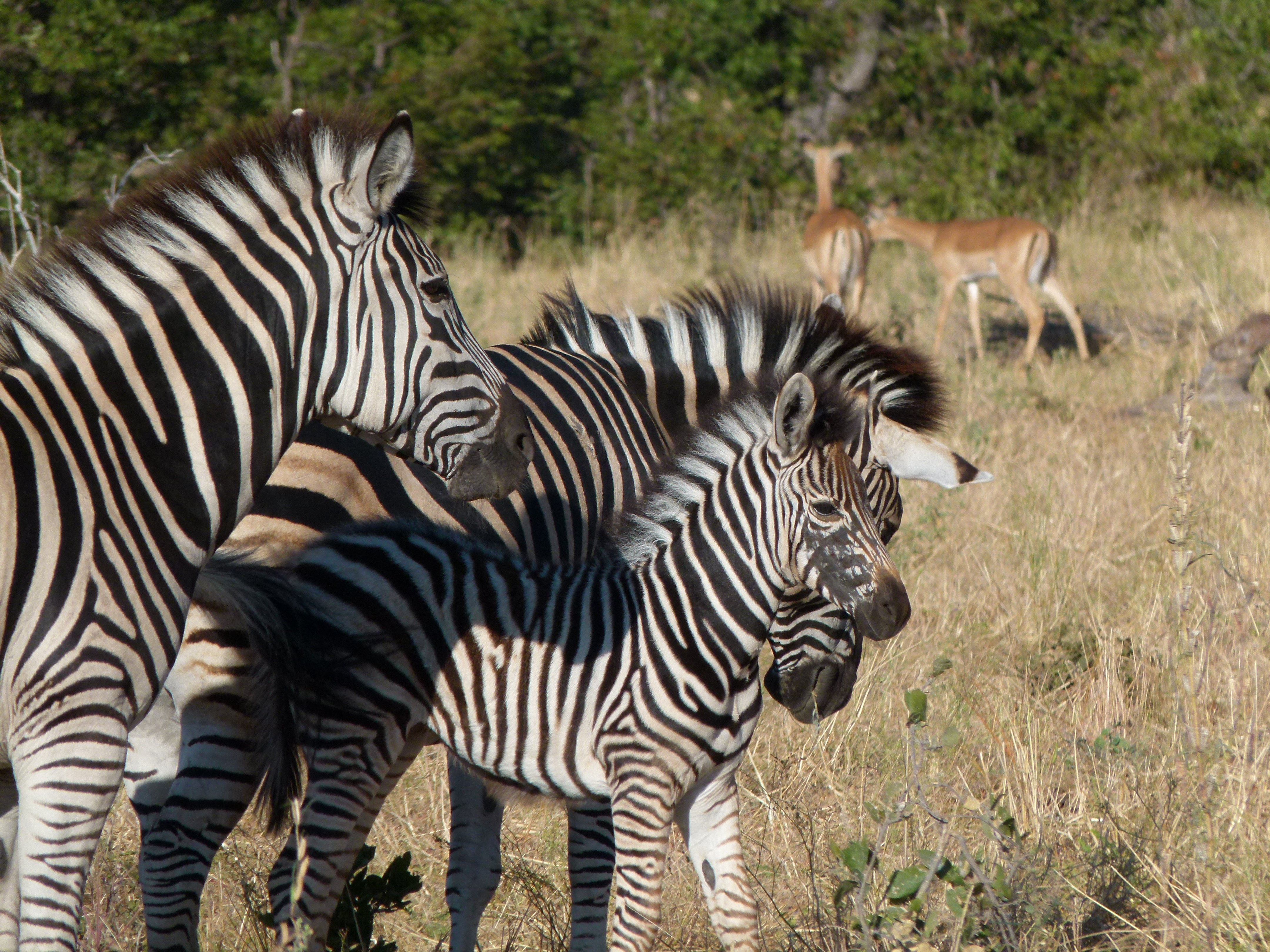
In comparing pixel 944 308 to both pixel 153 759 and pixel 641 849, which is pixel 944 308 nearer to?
pixel 153 759

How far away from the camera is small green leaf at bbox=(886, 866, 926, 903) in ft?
9.24

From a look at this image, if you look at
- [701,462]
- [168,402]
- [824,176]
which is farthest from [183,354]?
[824,176]

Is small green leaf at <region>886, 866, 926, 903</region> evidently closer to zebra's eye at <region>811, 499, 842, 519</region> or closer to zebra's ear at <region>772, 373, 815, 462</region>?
zebra's eye at <region>811, 499, 842, 519</region>

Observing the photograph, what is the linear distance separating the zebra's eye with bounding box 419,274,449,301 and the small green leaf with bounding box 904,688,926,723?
1404 mm

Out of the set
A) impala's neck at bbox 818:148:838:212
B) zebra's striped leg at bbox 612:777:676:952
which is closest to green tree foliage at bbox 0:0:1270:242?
impala's neck at bbox 818:148:838:212

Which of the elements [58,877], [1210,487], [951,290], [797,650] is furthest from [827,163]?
[58,877]

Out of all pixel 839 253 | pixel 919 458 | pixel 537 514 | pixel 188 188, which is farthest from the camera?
pixel 839 253

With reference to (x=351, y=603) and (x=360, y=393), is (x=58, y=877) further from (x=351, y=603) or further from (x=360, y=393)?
(x=360, y=393)

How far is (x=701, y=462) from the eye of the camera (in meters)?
3.30

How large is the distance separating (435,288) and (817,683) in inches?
62.8

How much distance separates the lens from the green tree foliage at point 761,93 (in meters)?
15.8

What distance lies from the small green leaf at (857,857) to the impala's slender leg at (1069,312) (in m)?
9.14

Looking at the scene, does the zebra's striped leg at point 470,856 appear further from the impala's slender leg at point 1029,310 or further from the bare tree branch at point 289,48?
the bare tree branch at point 289,48

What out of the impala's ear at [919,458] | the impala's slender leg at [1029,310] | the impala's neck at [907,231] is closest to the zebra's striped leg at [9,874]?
the impala's ear at [919,458]
